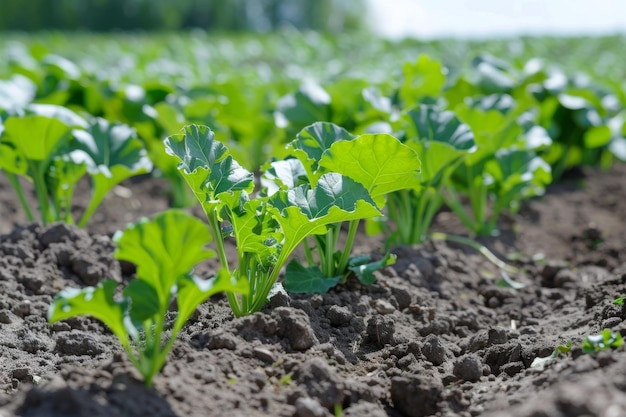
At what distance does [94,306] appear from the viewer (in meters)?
1.75

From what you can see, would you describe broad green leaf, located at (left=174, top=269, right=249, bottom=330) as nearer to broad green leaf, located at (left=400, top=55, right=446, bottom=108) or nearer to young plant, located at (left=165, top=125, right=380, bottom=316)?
young plant, located at (left=165, top=125, right=380, bottom=316)

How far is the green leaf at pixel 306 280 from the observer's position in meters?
2.50

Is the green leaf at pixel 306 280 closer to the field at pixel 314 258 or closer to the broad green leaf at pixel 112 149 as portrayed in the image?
the field at pixel 314 258

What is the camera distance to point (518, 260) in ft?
12.2

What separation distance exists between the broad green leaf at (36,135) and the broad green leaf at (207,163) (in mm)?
1186

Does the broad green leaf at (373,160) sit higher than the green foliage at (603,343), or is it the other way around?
the broad green leaf at (373,160)

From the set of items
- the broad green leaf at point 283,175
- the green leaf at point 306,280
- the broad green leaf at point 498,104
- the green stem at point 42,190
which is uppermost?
the broad green leaf at point 283,175

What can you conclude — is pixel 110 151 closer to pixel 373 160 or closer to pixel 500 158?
pixel 373 160

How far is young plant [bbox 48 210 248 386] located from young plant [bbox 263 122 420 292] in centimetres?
62

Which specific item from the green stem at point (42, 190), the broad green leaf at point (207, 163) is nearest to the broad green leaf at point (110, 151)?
the green stem at point (42, 190)

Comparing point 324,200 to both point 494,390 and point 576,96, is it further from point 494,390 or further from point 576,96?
point 576,96

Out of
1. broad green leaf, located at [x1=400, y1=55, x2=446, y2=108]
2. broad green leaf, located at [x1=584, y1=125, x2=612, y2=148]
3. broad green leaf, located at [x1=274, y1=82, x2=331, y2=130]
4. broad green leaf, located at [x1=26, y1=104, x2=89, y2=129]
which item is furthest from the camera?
broad green leaf, located at [x1=584, y1=125, x2=612, y2=148]

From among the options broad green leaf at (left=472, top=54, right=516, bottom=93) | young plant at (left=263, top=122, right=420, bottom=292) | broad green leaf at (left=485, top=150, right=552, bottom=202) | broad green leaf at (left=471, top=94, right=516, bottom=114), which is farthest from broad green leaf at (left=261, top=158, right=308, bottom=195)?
broad green leaf at (left=472, top=54, right=516, bottom=93)

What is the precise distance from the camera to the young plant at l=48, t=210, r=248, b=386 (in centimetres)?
170
